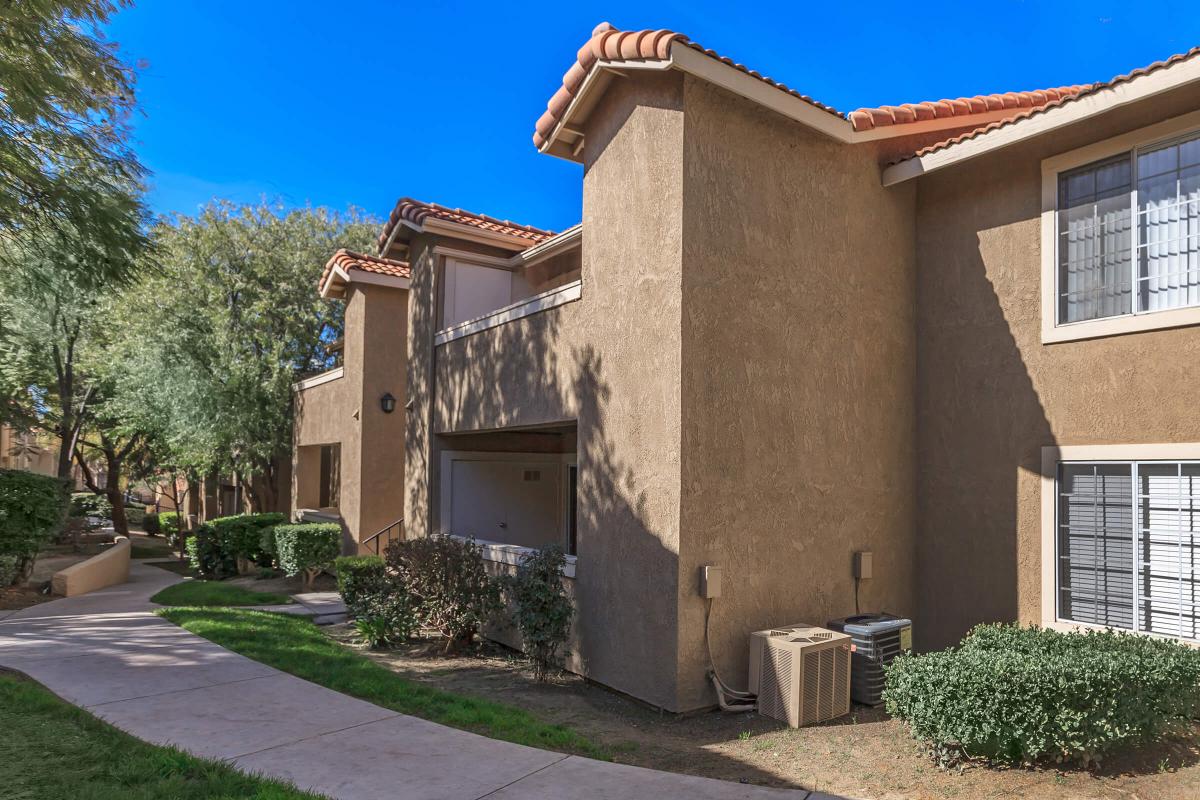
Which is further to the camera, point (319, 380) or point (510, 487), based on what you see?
point (319, 380)

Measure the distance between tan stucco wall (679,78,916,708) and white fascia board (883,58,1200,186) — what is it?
49 centimetres

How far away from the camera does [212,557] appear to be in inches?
731

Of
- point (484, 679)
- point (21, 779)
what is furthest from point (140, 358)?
point (21, 779)

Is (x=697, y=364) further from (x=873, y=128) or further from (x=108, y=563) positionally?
(x=108, y=563)

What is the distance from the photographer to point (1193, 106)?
23.2 ft

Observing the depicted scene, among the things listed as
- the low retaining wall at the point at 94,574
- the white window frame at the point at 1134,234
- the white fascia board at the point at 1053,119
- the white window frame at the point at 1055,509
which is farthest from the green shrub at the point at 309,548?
the white window frame at the point at 1134,234

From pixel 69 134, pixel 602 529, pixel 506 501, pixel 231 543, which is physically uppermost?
pixel 69 134

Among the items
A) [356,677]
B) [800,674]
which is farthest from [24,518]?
[800,674]

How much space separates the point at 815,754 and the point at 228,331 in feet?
57.9

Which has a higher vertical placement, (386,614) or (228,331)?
(228,331)

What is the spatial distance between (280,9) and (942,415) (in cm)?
1496

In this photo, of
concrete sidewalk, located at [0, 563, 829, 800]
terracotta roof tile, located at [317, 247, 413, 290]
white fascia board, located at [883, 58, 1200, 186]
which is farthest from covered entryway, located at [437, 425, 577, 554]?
white fascia board, located at [883, 58, 1200, 186]

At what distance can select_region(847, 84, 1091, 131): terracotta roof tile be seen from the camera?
334 inches

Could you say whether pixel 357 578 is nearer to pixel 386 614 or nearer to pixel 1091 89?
pixel 386 614
